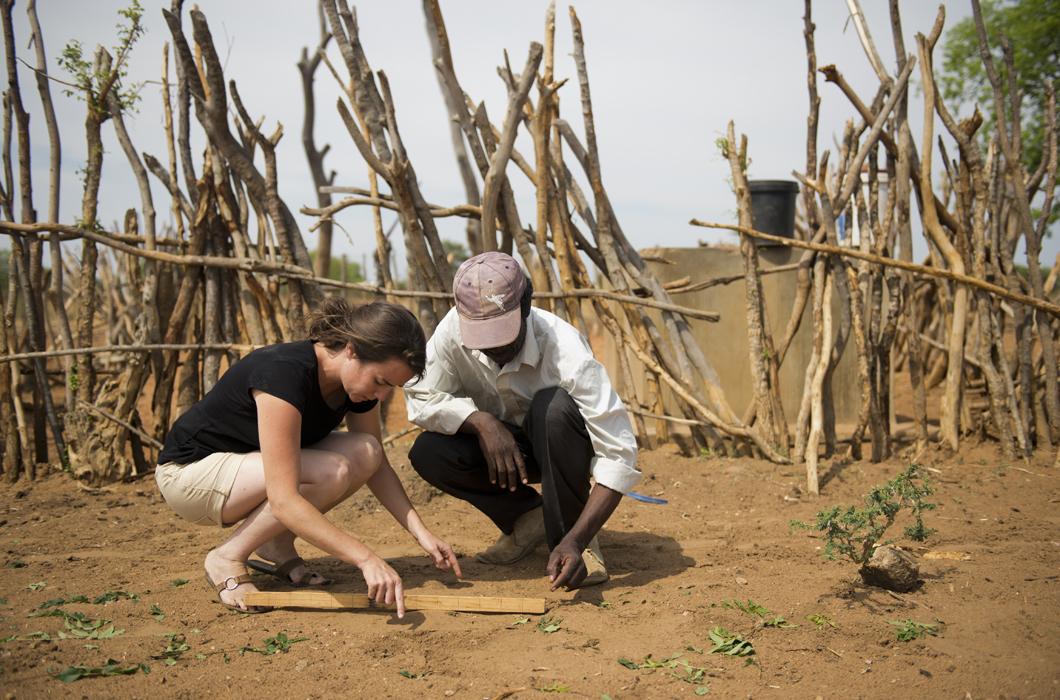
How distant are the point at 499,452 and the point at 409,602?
1.75 ft

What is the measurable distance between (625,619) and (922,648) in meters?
0.77

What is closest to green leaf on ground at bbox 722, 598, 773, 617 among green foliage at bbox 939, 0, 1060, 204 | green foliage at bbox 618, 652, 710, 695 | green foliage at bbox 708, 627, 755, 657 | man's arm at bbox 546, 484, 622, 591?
green foliage at bbox 708, 627, 755, 657

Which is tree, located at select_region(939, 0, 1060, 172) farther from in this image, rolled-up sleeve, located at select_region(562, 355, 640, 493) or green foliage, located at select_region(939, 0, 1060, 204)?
rolled-up sleeve, located at select_region(562, 355, 640, 493)

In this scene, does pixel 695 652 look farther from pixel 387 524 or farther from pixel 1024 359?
pixel 1024 359

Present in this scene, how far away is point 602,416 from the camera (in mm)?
2676

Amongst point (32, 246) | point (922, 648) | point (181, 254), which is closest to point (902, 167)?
point (922, 648)

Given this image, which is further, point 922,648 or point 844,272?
point 844,272

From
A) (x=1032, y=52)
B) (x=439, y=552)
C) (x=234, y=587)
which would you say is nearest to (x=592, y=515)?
(x=439, y=552)

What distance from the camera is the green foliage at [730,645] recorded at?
221 cm

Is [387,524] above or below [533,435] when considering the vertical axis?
below

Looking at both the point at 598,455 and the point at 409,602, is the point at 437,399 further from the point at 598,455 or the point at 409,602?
the point at 409,602

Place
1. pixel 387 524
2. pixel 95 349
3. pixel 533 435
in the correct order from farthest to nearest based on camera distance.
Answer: pixel 95 349 < pixel 387 524 < pixel 533 435

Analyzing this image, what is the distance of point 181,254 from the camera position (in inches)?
178

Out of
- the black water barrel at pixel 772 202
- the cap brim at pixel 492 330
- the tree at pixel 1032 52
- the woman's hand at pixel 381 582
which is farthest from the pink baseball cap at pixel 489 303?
the tree at pixel 1032 52
